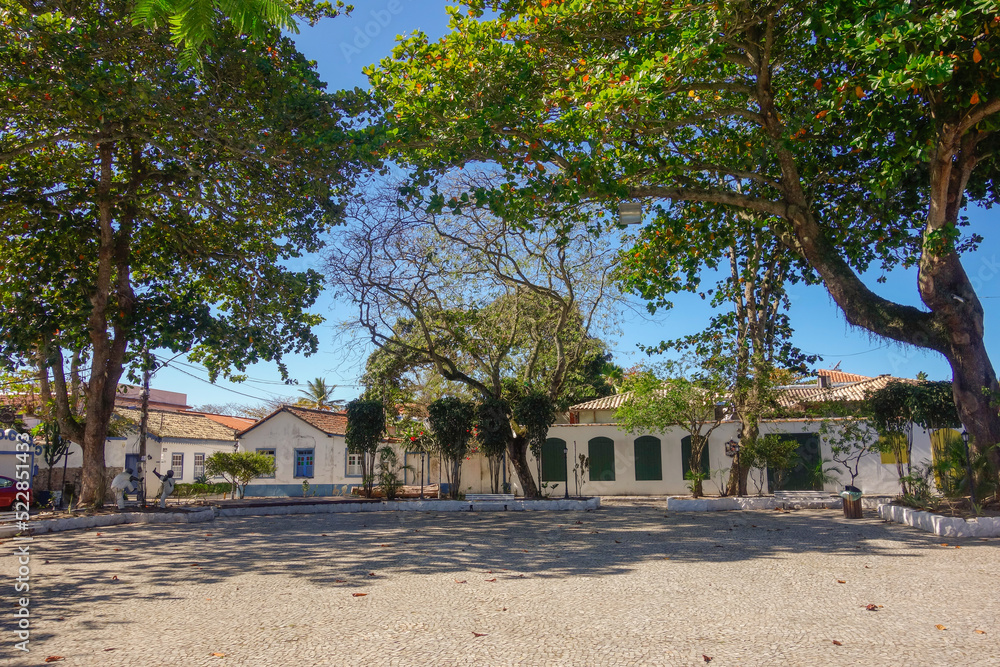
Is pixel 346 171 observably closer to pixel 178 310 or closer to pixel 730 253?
pixel 178 310

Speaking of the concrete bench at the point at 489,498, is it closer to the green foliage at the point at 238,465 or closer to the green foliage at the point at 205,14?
the green foliage at the point at 238,465

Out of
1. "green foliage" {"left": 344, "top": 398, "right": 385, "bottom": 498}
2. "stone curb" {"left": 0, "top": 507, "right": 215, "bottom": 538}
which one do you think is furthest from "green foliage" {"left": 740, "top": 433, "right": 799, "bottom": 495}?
"stone curb" {"left": 0, "top": 507, "right": 215, "bottom": 538}

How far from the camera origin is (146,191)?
1407 cm

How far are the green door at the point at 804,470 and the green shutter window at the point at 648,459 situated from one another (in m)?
3.74

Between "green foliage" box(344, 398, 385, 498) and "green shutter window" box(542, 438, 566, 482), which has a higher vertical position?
"green foliage" box(344, 398, 385, 498)

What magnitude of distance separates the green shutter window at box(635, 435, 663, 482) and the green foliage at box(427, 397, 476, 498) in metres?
7.47

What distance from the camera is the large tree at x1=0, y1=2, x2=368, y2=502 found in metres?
10.3

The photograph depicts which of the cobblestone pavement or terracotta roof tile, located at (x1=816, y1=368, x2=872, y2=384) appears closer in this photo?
the cobblestone pavement

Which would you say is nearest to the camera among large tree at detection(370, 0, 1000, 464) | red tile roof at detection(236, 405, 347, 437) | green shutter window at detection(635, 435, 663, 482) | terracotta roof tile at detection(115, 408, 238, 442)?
large tree at detection(370, 0, 1000, 464)

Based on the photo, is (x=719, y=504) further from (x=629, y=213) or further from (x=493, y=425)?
(x=629, y=213)

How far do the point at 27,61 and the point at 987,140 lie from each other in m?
14.9

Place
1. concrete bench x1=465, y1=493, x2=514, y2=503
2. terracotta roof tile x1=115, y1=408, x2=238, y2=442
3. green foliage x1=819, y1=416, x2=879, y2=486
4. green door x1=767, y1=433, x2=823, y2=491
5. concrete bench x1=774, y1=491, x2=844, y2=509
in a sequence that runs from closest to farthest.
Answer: concrete bench x1=774, y1=491, x2=844, y2=509 < green foliage x1=819, y1=416, x2=879, y2=486 < concrete bench x1=465, y1=493, x2=514, y2=503 < green door x1=767, y1=433, x2=823, y2=491 < terracotta roof tile x1=115, y1=408, x2=238, y2=442

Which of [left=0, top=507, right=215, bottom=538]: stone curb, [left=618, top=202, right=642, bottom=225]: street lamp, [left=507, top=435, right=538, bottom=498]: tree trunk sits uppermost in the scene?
[left=618, top=202, right=642, bottom=225]: street lamp

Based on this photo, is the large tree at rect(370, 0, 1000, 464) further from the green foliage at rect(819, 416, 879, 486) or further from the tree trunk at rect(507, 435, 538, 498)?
the tree trunk at rect(507, 435, 538, 498)
